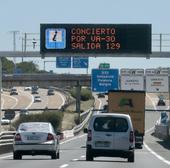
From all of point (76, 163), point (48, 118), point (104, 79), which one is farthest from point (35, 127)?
point (48, 118)

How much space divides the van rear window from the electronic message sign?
1728cm

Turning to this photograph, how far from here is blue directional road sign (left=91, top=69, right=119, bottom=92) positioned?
7238cm

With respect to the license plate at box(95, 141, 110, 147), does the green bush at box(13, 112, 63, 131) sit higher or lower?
lower

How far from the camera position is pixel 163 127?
314ft

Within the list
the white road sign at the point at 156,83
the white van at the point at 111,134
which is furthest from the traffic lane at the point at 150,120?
the white van at the point at 111,134

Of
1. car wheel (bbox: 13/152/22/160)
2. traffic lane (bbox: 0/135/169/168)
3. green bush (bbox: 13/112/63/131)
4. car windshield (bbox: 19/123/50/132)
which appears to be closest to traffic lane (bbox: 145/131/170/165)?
traffic lane (bbox: 0/135/169/168)

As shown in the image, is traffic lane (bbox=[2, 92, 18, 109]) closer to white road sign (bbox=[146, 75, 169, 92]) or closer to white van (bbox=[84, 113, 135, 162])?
white road sign (bbox=[146, 75, 169, 92])

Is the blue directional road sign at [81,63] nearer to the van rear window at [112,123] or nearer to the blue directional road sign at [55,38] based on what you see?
the blue directional road sign at [55,38]

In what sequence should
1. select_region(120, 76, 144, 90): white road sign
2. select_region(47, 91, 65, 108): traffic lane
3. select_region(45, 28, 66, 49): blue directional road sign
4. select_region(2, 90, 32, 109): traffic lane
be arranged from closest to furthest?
select_region(45, 28, 66, 49): blue directional road sign < select_region(120, 76, 144, 90): white road sign < select_region(2, 90, 32, 109): traffic lane < select_region(47, 91, 65, 108): traffic lane

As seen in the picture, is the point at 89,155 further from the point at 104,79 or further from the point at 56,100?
the point at 56,100

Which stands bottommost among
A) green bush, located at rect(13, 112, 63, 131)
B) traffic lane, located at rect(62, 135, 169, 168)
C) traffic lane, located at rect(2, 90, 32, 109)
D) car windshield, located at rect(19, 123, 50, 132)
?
traffic lane, located at rect(2, 90, 32, 109)

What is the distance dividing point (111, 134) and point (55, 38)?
18.8 meters

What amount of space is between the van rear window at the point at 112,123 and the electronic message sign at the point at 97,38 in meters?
17.3

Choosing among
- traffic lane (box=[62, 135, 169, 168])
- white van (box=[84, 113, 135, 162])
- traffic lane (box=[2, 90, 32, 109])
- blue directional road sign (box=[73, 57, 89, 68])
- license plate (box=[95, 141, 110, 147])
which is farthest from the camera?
traffic lane (box=[2, 90, 32, 109])
